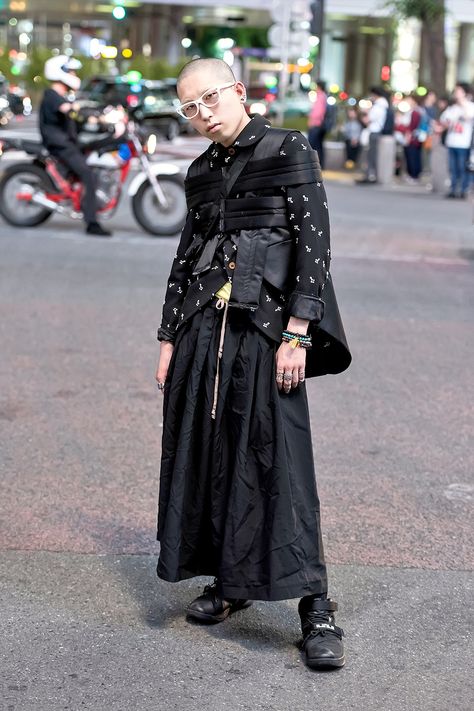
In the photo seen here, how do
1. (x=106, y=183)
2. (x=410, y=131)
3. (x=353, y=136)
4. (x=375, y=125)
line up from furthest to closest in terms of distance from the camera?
(x=353, y=136) < (x=410, y=131) < (x=375, y=125) < (x=106, y=183)

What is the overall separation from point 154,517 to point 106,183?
8875 mm

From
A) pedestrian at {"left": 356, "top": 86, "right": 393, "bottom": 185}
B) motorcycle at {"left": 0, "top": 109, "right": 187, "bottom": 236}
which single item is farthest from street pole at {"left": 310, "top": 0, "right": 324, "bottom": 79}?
motorcycle at {"left": 0, "top": 109, "right": 187, "bottom": 236}

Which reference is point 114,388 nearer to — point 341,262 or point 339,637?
point 339,637

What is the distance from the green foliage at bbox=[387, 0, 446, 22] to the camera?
2784cm

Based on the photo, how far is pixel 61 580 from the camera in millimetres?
4461

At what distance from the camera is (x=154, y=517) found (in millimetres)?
5164

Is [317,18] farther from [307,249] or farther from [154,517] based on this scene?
[307,249]

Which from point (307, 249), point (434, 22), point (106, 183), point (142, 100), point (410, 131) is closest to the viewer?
point (307, 249)

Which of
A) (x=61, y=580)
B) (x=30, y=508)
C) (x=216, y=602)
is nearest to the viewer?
(x=216, y=602)

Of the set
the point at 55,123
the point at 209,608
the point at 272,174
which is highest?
the point at 272,174

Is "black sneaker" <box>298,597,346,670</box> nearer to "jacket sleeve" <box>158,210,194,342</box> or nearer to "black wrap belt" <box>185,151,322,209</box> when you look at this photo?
"jacket sleeve" <box>158,210,194,342</box>

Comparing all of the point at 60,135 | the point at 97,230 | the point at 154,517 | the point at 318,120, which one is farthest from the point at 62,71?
the point at 318,120

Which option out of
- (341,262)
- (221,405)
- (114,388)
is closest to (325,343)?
(221,405)

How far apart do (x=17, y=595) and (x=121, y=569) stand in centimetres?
46
